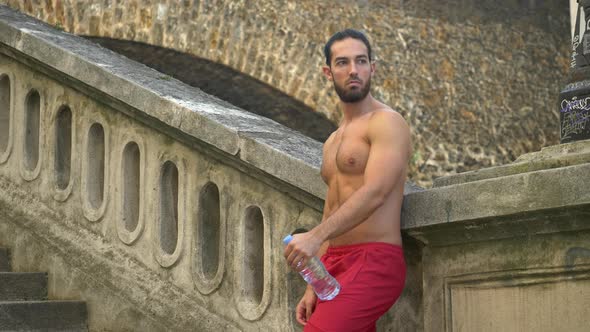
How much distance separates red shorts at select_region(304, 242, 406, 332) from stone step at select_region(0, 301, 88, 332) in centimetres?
202

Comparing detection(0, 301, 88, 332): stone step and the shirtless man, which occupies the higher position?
the shirtless man

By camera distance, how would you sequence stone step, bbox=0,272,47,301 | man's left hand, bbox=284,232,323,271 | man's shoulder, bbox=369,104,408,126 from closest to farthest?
man's left hand, bbox=284,232,323,271, man's shoulder, bbox=369,104,408,126, stone step, bbox=0,272,47,301

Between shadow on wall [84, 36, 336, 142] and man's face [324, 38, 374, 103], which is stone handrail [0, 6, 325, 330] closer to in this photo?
man's face [324, 38, 374, 103]

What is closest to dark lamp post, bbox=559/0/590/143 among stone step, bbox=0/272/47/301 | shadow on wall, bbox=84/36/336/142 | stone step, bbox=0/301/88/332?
stone step, bbox=0/301/88/332

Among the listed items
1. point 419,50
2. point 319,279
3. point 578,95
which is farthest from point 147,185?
point 419,50

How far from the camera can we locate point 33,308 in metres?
5.64

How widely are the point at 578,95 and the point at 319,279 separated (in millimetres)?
1134

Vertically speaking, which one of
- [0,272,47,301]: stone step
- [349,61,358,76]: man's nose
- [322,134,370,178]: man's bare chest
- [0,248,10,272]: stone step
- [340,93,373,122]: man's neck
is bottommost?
[0,272,47,301]: stone step

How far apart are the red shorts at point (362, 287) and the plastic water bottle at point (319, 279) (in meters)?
0.02

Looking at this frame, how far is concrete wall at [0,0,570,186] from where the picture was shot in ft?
→ 36.9

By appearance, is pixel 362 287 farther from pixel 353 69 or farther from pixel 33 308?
pixel 33 308

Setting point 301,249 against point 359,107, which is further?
point 359,107

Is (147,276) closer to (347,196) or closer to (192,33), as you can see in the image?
(347,196)

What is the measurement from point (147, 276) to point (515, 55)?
846 cm
